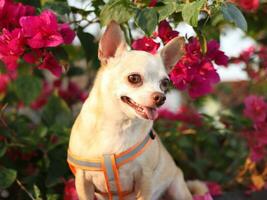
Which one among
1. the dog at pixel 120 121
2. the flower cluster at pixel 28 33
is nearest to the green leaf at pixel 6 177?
the dog at pixel 120 121

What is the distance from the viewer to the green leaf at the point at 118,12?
4.53 ft

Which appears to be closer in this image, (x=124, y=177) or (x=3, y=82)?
(x=124, y=177)

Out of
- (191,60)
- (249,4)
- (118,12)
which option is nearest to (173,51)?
Result: (191,60)

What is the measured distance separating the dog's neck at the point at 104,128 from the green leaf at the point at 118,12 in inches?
7.0

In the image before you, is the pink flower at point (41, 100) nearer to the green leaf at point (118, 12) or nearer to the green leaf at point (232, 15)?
the green leaf at point (118, 12)

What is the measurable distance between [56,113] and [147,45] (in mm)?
784

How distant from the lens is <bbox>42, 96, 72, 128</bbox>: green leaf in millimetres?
2029

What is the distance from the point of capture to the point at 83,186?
1404 mm

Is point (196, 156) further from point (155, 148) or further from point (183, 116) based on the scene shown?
point (155, 148)

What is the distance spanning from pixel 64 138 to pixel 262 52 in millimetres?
957

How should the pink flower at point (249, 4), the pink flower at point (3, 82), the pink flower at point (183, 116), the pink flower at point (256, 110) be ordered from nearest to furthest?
the pink flower at point (249, 4) < the pink flower at point (256, 110) < the pink flower at point (183, 116) < the pink flower at point (3, 82)

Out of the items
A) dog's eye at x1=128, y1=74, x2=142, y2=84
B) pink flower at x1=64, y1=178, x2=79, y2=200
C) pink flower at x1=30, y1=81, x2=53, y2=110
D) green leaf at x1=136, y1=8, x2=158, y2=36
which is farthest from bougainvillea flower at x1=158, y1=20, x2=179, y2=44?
pink flower at x1=30, y1=81, x2=53, y2=110

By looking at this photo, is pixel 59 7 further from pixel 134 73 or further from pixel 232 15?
pixel 232 15

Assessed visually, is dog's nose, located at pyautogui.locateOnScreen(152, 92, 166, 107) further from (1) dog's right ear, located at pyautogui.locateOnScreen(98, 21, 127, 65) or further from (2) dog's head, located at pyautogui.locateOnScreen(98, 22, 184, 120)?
(1) dog's right ear, located at pyautogui.locateOnScreen(98, 21, 127, 65)
